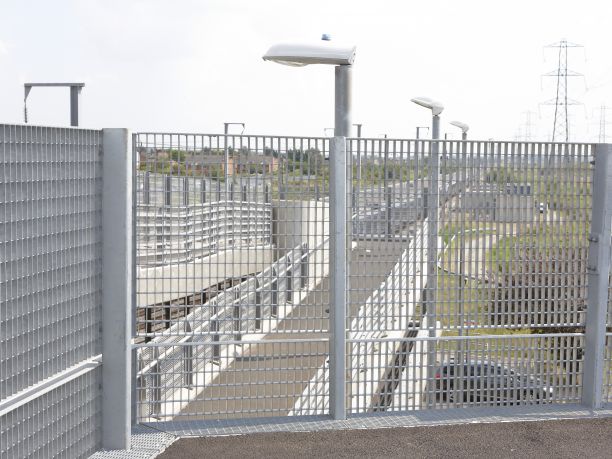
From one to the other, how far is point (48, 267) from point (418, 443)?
3.35 metres

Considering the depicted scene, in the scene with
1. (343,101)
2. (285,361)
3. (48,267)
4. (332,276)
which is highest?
(343,101)

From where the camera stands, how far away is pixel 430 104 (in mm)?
12547

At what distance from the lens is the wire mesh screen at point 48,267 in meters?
5.32

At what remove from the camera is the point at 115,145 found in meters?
6.56

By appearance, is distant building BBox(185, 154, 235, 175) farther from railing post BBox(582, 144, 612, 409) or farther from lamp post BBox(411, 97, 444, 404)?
railing post BBox(582, 144, 612, 409)

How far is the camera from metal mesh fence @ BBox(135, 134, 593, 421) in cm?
723

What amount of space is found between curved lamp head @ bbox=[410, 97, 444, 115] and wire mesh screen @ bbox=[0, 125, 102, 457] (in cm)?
672

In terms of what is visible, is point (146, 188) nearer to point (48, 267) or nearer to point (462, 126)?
point (48, 267)

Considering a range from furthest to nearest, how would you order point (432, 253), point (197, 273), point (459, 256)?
point (459, 256) < point (432, 253) < point (197, 273)

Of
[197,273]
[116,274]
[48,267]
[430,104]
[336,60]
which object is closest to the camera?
[48,267]

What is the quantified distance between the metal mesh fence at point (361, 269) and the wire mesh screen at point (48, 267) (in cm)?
82

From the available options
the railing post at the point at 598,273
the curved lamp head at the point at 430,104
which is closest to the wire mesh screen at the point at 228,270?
the railing post at the point at 598,273

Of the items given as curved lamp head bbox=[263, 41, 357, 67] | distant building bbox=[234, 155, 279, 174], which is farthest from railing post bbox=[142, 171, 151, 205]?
curved lamp head bbox=[263, 41, 357, 67]

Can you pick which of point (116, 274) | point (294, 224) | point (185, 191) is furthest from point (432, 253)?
point (116, 274)
